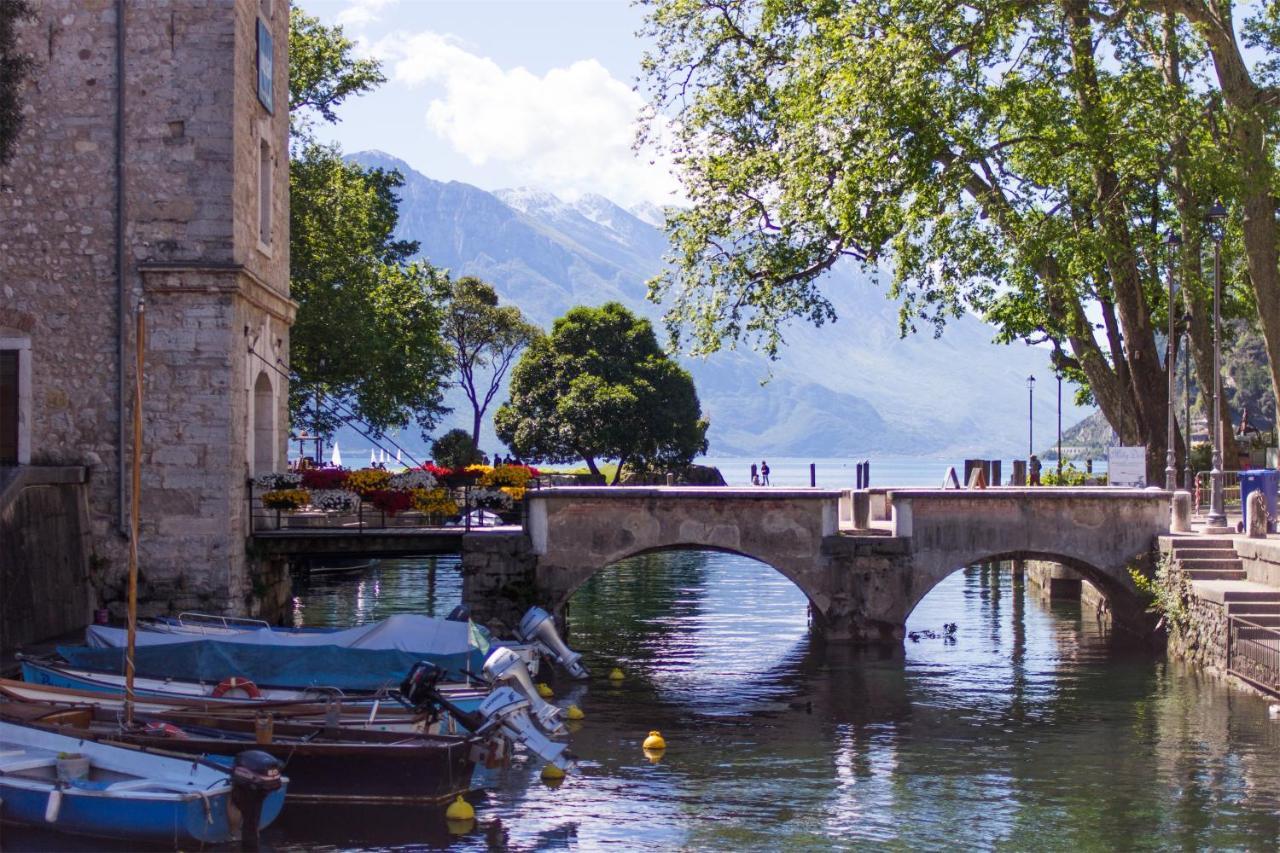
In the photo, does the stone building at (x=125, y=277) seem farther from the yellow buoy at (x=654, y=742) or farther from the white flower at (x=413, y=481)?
the yellow buoy at (x=654, y=742)

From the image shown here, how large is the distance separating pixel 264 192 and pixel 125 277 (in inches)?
191

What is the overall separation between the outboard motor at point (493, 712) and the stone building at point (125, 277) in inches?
368

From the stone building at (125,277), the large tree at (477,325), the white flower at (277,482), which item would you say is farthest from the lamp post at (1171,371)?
the large tree at (477,325)

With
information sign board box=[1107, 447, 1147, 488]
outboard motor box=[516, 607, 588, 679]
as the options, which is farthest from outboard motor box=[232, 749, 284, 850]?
information sign board box=[1107, 447, 1147, 488]

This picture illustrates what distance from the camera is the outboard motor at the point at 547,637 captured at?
30.8 metres

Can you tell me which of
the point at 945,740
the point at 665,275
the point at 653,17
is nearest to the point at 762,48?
the point at 653,17

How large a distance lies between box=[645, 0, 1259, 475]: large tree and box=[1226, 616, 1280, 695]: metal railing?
10.8 meters

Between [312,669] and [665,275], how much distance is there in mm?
20997

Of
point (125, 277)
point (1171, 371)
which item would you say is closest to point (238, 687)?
point (125, 277)

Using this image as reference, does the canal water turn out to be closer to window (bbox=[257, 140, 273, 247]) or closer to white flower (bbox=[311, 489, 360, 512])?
white flower (bbox=[311, 489, 360, 512])

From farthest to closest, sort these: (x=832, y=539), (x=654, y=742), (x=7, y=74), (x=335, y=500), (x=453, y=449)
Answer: (x=453, y=449) → (x=832, y=539) → (x=335, y=500) → (x=654, y=742) → (x=7, y=74)

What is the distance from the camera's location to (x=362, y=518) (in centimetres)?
3400

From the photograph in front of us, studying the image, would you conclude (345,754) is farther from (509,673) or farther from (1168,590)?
(1168,590)

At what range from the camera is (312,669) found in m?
24.7
